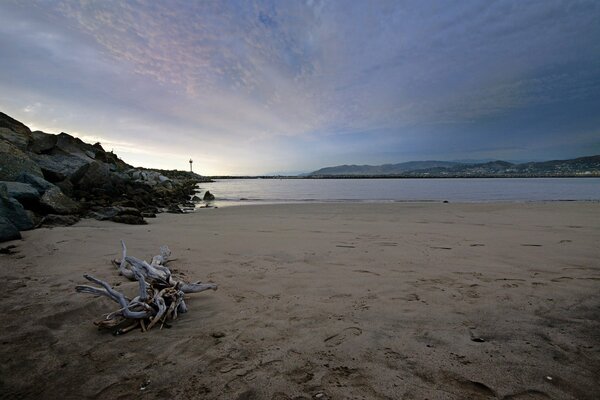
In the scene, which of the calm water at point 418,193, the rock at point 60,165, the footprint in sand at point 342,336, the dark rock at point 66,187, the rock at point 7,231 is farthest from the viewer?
the calm water at point 418,193

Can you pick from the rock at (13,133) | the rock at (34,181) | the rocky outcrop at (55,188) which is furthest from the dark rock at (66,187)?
the rock at (13,133)

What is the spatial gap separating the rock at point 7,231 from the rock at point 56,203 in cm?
274

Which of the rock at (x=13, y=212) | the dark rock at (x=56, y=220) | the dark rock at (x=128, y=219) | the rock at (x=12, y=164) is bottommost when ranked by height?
the dark rock at (x=128, y=219)

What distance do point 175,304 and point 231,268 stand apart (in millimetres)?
1671

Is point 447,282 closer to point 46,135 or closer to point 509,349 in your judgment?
point 509,349

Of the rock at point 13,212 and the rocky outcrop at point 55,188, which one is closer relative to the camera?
the rock at point 13,212

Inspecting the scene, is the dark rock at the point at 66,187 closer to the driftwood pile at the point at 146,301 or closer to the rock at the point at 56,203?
the rock at the point at 56,203

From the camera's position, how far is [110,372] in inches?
84.0

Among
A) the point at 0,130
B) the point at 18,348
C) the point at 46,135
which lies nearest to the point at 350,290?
the point at 18,348

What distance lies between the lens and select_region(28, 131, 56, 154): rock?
13.1 meters

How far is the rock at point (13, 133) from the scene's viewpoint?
11980 mm

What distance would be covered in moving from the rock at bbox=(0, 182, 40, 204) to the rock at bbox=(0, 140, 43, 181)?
188cm

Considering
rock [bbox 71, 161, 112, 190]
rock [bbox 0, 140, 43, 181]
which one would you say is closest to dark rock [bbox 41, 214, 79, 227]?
rock [bbox 0, 140, 43, 181]

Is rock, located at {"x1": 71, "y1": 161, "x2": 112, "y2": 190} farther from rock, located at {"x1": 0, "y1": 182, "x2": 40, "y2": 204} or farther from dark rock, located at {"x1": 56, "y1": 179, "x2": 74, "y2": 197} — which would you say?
rock, located at {"x1": 0, "y1": 182, "x2": 40, "y2": 204}
